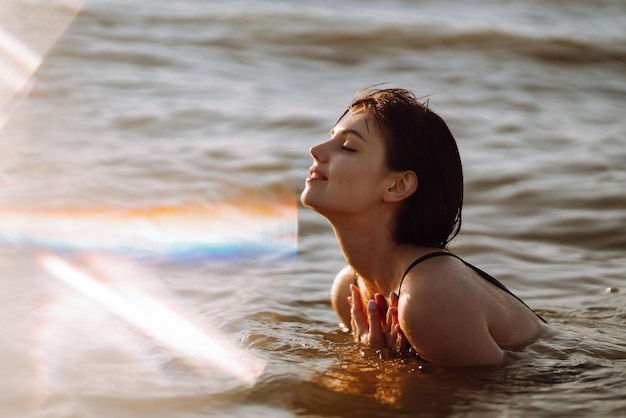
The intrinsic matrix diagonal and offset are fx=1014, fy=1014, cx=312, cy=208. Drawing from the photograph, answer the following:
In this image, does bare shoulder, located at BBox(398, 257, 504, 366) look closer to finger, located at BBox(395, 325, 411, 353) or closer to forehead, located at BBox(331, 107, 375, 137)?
finger, located at BBox(395, 325, 411, 353)

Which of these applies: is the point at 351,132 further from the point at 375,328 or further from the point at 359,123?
the point at 375,328

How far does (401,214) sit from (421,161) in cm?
20

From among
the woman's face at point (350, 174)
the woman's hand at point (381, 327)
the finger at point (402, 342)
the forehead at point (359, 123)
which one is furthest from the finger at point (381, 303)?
the forehead at point (359, 123)

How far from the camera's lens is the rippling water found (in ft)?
10.5

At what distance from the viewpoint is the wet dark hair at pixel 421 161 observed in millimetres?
3342

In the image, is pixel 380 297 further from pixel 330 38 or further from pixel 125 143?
pixel 330 38

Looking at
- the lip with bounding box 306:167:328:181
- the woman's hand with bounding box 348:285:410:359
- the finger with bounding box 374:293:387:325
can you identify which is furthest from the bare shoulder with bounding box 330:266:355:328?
the lip with bounding box 306:167:328:181

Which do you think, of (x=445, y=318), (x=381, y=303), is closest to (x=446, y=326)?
(x=445, y=318)

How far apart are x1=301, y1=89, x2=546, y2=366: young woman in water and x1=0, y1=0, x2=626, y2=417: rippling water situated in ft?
0.40

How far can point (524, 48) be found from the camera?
33.4ft

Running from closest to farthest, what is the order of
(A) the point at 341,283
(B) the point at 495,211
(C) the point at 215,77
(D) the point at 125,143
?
(A) the point at 341,283
(B) the point at 495,211
(D) the point at 125,143
(C) the point at 215,77

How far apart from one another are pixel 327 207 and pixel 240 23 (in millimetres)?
7547

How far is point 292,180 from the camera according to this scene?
615 centimetres

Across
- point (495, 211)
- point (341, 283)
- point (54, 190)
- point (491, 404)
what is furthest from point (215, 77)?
point (491, 404)
